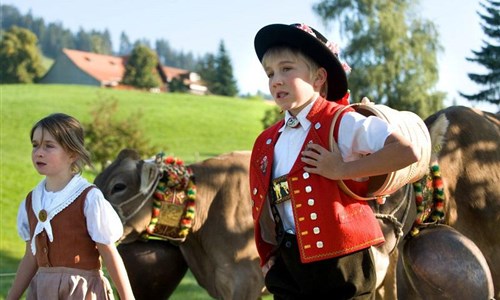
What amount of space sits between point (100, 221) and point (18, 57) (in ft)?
212

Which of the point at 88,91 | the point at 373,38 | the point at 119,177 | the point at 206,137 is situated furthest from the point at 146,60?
the point at 119,177

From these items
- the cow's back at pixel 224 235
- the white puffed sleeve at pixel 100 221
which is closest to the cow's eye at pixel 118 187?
the cow's back at pixel 224 235

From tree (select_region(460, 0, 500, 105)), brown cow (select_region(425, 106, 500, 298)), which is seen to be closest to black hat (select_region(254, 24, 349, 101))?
brown cow (select_region(425, 106, 500, 298))

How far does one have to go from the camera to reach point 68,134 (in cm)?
336

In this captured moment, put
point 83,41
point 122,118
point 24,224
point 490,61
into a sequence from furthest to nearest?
point 83,41 < point 122,118 < point 490,61 < point 24,224

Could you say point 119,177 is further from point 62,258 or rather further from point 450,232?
point 450,232

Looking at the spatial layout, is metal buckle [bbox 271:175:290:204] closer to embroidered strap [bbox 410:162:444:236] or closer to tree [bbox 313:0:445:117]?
embroidered strap [bbox 410:162:444:236]

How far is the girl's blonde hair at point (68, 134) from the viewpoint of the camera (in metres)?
3.34

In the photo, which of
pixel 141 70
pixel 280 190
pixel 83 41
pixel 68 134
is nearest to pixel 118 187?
pixel 68 134

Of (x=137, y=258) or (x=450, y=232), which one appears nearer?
(x=450, y=232)

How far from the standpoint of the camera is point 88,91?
51.1 m

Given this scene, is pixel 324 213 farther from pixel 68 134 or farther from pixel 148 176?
pixel 148 176

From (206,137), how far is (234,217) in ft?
120

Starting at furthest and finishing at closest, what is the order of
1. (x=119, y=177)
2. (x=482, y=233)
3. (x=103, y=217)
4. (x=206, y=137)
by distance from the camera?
1. (x=206, y=137)
2. (x=119, y=177)
3. (x=482, y=233)
4. (x=103, y=217)
